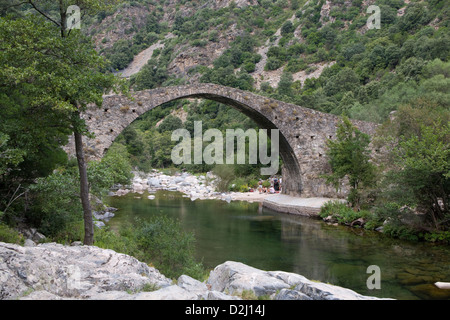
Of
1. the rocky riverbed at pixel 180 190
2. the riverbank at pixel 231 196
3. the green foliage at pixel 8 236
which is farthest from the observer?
the riverbank at pixel 231 196

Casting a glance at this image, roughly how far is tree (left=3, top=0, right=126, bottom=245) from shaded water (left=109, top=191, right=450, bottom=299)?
451 centimetres

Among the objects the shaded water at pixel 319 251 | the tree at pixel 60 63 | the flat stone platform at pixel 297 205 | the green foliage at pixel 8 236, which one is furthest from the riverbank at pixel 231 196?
the green foliage at pixel 8 236

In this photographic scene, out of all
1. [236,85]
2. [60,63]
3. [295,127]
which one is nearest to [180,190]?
[295,127]

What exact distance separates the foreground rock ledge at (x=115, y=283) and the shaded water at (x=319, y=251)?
3228 mm

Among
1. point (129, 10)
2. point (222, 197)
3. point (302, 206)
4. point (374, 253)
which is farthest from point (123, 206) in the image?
point (129, 10)

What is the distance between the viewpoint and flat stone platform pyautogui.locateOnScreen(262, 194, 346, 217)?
52.2 ft

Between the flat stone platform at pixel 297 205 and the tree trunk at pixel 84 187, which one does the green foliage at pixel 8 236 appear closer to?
the tree trunk at pixel 84 187

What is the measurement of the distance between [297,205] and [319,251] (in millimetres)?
6733

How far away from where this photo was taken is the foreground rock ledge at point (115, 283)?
357 centimetres

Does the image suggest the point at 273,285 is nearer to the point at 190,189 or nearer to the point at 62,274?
the point at 62,274

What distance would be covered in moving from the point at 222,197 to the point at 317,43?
45793mm

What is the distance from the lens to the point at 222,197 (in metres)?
22.3

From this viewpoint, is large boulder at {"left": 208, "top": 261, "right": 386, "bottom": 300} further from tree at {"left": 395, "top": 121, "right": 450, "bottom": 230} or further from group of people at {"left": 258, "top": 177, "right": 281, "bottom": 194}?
group of people at {"left": 258, "top": 177, "right": 281, "bottom": 194}
